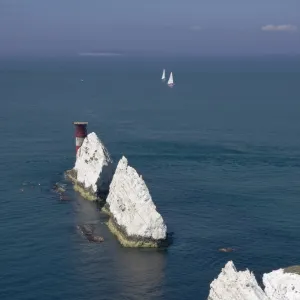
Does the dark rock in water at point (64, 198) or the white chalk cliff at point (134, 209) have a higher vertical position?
the white chalk cliff at point (134, 209)

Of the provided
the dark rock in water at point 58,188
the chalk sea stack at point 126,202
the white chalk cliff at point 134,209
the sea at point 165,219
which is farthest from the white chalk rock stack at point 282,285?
the dark rock in water at point 58,188

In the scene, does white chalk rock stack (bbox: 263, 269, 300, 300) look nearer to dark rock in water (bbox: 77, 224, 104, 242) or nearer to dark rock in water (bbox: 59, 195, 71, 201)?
dark rock in water (bbox: 77, 224, 104, 242)

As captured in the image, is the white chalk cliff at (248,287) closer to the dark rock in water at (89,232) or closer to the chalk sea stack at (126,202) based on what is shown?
the chalk sea stack at (126,202)

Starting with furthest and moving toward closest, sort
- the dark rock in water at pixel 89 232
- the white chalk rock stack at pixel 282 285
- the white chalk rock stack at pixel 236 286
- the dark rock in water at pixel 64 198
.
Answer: the dark rock in water at pixel 64 198 → the dark rock in water at pixel 89 232 → the white chalk rock stack at pixel 282 285 → the white chalk rock stack at pixel 236 286

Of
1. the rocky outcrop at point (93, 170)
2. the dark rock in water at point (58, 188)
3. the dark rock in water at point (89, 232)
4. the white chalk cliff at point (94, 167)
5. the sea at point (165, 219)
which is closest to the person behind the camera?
the sea at point (165, 219)

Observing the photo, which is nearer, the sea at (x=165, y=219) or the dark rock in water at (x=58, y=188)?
the sea at (x=165, y=219)

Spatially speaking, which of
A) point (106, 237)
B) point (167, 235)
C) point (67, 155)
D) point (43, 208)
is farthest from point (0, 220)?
point (67, 155)

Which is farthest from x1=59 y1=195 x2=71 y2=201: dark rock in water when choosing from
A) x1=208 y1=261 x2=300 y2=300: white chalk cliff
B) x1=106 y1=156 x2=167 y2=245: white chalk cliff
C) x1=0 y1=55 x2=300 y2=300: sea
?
x1=208 y1=261 x2=300 y2=300: white chalk cliff

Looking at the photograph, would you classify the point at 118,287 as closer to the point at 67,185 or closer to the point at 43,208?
the point at 43,208
